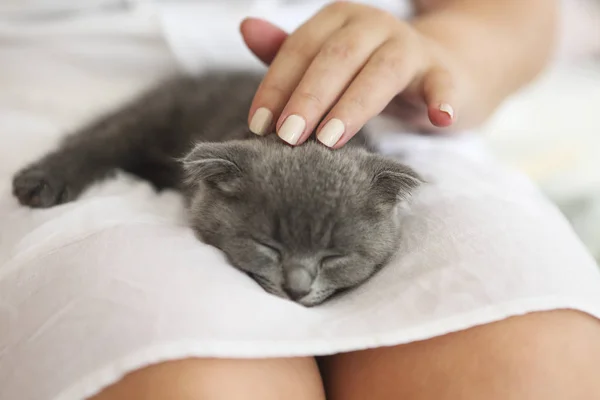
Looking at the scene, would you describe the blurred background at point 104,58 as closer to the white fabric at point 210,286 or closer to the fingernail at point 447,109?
the white fabric at point 210,286

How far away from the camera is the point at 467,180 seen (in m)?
0.95

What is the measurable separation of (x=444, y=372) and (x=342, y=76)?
17.7 inches

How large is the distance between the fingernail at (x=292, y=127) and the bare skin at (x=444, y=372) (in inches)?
12.5

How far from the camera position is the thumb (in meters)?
1.01

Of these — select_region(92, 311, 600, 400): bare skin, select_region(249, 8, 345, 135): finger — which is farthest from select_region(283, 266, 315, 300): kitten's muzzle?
select_region(249, 8, 345, 135): finger

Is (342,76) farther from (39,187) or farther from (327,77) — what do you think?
(39,187)

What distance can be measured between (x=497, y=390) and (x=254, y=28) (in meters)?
0.69

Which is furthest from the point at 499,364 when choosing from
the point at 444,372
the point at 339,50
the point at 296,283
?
the point at 339,50

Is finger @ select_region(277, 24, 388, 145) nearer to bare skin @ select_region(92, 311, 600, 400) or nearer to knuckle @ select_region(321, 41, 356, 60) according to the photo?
knuckle @ select_region(321, 41, 356, 60)

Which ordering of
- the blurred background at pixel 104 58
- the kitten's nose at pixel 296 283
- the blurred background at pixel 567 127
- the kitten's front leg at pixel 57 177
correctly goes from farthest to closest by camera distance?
the blurred background at pixel 567 127 → the blurred background at pixel 104 58 → the kitten's front leg at pixel 57 177 → the kitten's nose at pixel 296 283

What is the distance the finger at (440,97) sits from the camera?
2.92 feet

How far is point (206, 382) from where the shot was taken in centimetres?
60

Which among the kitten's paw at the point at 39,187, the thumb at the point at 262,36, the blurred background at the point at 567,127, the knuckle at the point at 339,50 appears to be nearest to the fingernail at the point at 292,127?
the knuckle at the point at 339,50

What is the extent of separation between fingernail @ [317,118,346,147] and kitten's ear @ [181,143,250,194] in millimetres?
128
